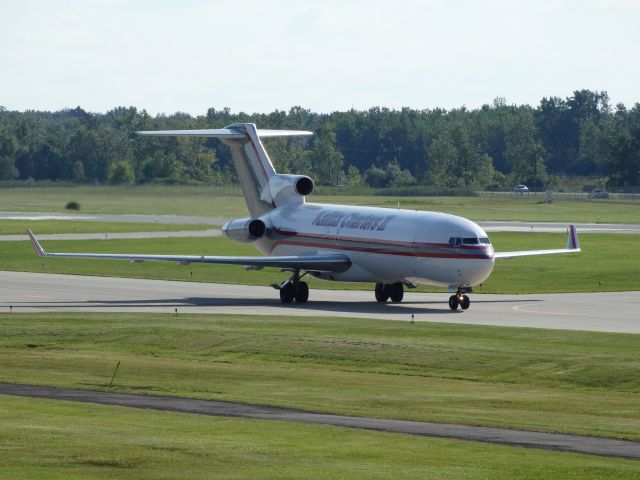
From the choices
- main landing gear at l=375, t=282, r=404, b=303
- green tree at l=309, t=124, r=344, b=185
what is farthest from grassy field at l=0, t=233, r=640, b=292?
green tree at l=309, t=124, r=344, b=185

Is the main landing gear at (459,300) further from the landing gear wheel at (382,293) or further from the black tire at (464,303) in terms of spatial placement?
the landing gear wheel at (382,293)

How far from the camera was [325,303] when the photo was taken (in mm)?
54875

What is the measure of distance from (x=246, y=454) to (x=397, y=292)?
106 feet

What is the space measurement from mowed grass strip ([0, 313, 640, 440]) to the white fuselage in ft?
18.2

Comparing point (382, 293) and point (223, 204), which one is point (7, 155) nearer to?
point (223, 204)

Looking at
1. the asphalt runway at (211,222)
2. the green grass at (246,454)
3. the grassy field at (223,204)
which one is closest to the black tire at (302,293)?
the green grass at (246,454)

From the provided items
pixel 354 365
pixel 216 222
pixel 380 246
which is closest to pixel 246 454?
pixel 354 365

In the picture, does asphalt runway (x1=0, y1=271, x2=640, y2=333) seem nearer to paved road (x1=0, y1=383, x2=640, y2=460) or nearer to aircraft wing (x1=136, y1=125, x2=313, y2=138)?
aircraft wing (x1=136, y1=125, x2=313, y2=138)

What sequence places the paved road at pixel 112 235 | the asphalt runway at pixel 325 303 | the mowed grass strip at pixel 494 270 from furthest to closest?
the paved road at pixel 112 235
the mowed grass strip at pixel 494 270
the asphalt runway at pixel 325 303

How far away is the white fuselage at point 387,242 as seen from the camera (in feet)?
162

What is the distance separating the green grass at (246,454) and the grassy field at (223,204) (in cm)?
7984

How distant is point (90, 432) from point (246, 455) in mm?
3346

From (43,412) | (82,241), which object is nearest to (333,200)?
(82,241)

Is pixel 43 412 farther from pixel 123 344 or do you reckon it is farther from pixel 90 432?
pixel 123 344
